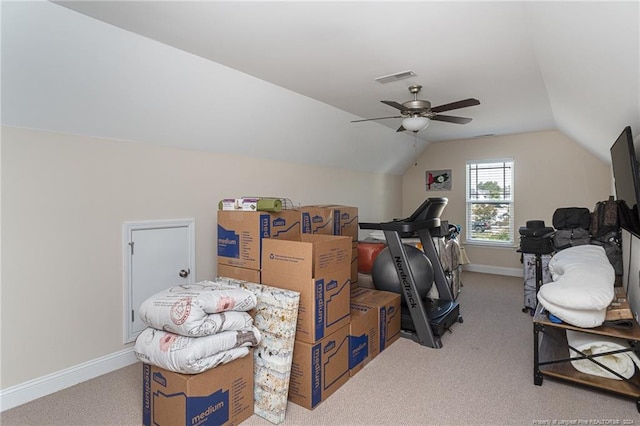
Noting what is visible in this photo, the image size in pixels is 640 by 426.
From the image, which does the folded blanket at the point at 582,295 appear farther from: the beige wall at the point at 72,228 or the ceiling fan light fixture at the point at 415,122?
the beige wall at the point at 72,228

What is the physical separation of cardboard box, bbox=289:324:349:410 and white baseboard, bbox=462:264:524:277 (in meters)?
4.95

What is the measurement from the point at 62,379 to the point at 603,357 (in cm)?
390

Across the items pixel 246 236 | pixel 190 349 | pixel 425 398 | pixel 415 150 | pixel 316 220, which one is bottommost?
pixel 425 398

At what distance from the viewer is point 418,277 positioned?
11.8 feet

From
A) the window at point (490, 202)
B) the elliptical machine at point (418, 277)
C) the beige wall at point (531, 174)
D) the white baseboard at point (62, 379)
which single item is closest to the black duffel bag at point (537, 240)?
the elliptical machine at point (418, 277)

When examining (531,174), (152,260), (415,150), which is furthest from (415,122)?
(531,174)

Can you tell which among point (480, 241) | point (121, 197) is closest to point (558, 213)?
point (480, 241)

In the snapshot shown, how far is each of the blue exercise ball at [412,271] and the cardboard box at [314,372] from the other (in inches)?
51.7

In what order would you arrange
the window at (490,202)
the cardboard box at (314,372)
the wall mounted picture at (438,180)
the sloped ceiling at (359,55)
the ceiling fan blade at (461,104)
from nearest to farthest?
the sloped ceiling at (359,55) < the cardboard box at (314,372) < the ceiling fan blade at (461,104) < the window at (490,202) < the wall mounted picture at (438,180)

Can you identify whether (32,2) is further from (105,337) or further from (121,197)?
(105,337)

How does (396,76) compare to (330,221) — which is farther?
(330,221)

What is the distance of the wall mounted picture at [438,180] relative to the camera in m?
6.91

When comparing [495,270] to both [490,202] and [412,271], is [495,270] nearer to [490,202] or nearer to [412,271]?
[490,202]

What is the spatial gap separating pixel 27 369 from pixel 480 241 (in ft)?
21.7
